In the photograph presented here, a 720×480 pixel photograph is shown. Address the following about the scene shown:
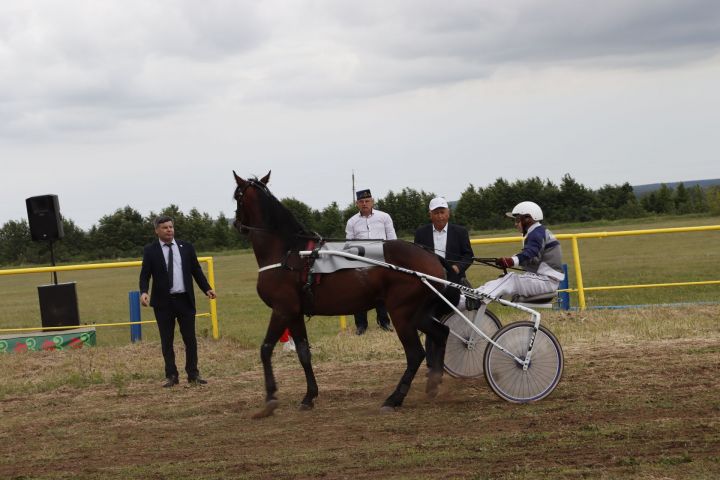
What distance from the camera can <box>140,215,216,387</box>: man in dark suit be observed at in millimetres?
10500

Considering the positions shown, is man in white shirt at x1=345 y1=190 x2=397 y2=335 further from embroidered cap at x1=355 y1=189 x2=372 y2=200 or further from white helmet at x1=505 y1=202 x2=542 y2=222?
white helmet at x1=505 y1=202 x2=542 y2=222

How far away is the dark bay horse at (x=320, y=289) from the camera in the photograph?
27.5 ft

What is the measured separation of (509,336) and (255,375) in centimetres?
372

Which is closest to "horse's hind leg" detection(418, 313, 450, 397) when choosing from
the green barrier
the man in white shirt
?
the man in white shirt

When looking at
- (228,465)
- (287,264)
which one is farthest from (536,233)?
(228,465)

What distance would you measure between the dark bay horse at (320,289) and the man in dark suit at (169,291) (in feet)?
6.52

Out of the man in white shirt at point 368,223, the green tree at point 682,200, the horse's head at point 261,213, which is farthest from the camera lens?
the green tree at point 682,200

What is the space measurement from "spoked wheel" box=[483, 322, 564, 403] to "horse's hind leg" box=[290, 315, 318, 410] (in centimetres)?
164

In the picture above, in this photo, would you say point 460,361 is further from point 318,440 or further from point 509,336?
point 318,440

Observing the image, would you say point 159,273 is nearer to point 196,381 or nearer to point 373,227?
point 196,381

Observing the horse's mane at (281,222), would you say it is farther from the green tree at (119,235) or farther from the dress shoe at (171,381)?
the green tree at (119,235)

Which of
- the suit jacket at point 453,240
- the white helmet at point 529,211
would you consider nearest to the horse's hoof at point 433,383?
Result: the white helmet at point 529,211

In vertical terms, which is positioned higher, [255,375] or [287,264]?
[287,264]

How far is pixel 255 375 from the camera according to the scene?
1084 cm
